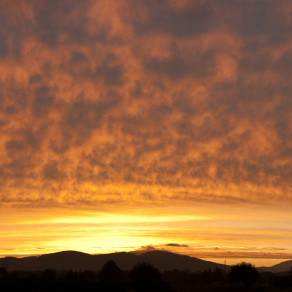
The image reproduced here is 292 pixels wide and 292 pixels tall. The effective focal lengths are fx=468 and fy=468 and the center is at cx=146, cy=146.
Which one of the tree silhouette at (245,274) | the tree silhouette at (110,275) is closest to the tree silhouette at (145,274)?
the tree silhouette at (245,274)

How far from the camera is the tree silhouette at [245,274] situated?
384 feet

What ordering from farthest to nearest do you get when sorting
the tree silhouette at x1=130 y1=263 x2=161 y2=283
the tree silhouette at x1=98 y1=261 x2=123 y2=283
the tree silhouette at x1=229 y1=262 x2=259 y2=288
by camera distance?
the tree silhouette at x1=98 y1=261 x2=123 y2=283, the tree silhouette at x1=229 y1=262 x2=259 y2=288, the tree silhouette at x1=130 y1=263 x2=161 y2=283

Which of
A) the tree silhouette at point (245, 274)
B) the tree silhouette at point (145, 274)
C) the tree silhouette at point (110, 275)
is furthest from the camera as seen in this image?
the tree silhouette at point (110, 275)

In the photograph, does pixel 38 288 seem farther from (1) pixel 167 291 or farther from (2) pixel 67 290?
(1) pixel 167 291

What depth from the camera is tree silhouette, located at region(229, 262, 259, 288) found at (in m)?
117

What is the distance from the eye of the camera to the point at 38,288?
92875 mm

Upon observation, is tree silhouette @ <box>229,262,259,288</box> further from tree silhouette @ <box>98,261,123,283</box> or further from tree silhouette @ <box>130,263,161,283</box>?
tree silhouette @ <box>98,261,123,283</box>

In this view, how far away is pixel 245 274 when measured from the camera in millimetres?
117688

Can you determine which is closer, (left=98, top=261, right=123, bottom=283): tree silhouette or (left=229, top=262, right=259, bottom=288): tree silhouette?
(left=229, top=262, right=259, bottom=288): tree silhouette

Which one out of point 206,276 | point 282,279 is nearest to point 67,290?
point 282,279

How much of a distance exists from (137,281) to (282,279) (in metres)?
44.0

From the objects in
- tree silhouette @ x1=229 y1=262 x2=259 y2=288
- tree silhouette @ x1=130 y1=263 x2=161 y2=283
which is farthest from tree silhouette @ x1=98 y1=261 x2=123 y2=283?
tree silhouette @ x1=229 y1=262 x2=259 y2=288

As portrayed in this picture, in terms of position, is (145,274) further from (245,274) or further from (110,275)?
(110,275)

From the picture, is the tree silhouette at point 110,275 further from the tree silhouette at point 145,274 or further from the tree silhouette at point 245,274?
the tree silhouette at point 245,274
